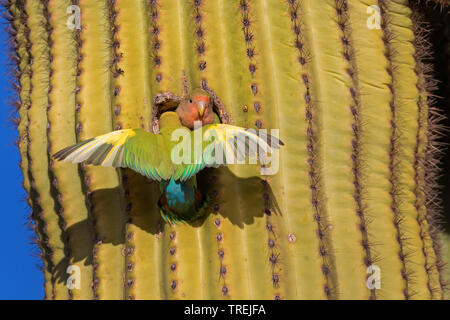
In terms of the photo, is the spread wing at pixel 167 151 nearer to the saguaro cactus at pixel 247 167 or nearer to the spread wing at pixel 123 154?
the spread wing at pixel 123 154

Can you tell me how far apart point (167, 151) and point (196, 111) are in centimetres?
16

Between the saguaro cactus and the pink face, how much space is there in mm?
106

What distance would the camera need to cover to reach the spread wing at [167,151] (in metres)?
2.36

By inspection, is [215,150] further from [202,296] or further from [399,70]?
[399,70]

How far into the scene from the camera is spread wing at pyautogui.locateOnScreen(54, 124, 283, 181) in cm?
236

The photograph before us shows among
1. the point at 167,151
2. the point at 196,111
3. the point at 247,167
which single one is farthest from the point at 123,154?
the point at 247,167

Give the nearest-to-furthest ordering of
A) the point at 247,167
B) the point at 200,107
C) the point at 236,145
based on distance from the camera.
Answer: the point at 236,145 < the point at 200,107 < the point at 247,167

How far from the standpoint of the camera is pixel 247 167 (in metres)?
2.59

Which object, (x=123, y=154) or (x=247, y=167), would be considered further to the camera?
(x=247, y=167)

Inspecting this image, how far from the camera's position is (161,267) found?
2.53 meters

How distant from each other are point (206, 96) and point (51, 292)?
3.53 ft

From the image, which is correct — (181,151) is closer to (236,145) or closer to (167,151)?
(167,151)

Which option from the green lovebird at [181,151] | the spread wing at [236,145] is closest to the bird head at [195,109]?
the green lovebird at [181,151]

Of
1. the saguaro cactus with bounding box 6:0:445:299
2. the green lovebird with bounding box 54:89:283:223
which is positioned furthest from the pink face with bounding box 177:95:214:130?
the saguaro cactus with bounding box 6:0:445:299
